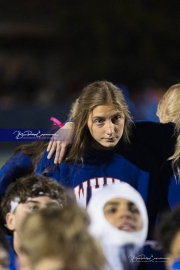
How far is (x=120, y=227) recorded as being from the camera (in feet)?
8.86

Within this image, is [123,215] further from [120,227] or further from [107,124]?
[107,124]

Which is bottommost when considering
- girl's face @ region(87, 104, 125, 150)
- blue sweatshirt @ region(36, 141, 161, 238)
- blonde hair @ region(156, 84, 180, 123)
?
blue sweatshirt @ region(36, 141, 161, 238)

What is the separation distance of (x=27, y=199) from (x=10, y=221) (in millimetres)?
131

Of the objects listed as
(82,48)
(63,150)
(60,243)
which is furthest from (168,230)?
(82,48)

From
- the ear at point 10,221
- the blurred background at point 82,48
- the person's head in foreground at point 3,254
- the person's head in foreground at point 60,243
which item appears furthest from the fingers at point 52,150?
the blurred background at point 82,48

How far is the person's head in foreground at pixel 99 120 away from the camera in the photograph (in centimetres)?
335

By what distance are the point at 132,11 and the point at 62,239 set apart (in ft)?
52.3

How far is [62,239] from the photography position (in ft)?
6.15

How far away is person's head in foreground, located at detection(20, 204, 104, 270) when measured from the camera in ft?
6.07

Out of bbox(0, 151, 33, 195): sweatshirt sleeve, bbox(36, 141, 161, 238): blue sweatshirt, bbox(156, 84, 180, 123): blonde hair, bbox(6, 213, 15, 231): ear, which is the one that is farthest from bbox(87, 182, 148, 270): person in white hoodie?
bbox(156, 84, 180, 123): blonde hair

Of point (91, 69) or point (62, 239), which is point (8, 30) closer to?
point (91, 69)

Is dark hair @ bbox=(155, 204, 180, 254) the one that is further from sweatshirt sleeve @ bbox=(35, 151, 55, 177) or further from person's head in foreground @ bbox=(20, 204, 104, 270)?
sweatshirt sleeve @ bbox=(35, 151, 55, 177)

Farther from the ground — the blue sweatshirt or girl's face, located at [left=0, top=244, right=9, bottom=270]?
the blue sweatshirt

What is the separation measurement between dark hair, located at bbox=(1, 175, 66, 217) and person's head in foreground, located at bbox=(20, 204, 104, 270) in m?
0.86
